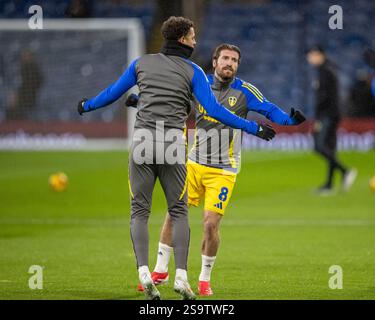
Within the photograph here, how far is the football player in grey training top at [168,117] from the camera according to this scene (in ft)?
25.7

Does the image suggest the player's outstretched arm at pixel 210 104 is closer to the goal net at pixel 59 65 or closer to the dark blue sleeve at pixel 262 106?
the dark blue sleeve at pixel 262 106

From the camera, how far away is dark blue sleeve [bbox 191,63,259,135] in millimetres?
7797

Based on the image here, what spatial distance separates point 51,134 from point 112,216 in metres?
12.0

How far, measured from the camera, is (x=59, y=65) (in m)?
25.2

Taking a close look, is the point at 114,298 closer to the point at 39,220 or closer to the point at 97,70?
the point at 39,220

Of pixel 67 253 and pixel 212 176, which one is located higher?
pixel 212 176

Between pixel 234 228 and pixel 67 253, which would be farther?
pixel 234 228

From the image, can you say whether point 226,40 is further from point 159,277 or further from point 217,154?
point 159,277

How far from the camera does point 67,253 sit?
10.8 meters

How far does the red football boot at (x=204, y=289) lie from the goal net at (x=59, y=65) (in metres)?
15.5

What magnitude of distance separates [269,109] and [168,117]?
114cm

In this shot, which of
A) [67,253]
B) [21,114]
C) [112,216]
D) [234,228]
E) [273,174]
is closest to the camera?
[67,253]

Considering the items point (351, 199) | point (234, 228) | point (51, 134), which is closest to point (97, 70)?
point (51, 134)

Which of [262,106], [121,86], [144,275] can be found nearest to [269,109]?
[262,106]
